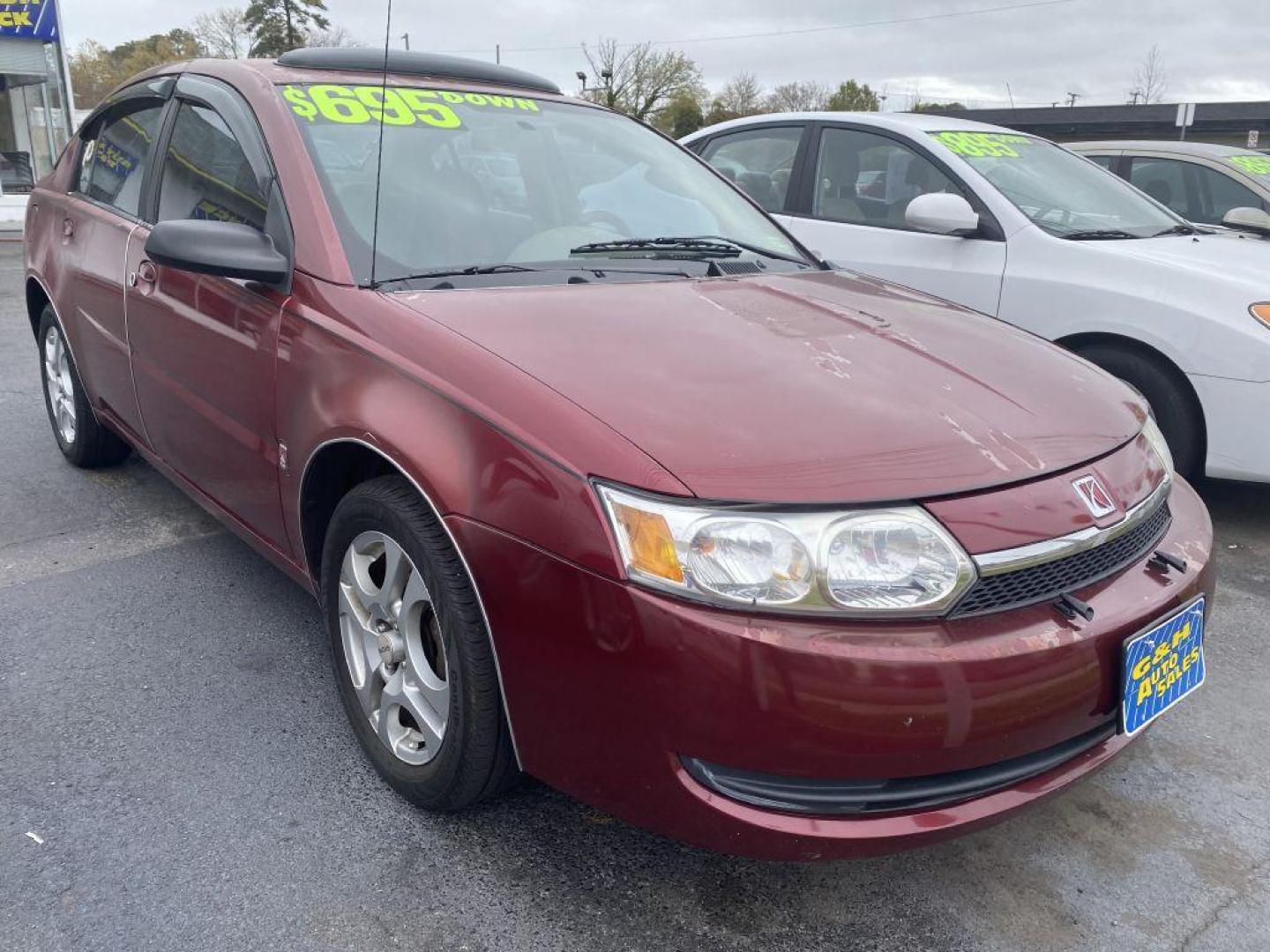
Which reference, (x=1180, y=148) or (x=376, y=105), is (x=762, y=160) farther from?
(x=1180, y=148)

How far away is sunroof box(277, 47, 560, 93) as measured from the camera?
2.96 metres

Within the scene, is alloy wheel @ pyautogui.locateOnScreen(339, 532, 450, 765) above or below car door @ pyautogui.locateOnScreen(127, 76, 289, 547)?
below

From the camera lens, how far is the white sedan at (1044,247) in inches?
147

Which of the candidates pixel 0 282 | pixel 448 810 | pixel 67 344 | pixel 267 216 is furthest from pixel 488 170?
pixel 0 282

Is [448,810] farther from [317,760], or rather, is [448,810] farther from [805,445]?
[805,445]

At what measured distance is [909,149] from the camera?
4.76 metres

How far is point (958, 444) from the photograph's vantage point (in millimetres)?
1836

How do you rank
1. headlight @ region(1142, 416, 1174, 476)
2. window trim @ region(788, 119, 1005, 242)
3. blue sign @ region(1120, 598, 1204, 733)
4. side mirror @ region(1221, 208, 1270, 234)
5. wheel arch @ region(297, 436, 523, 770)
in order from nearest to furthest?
blue sign @ region(1120, 598, 1204, 733), wheel arch @ region(297, 436, 523, 770), headlight @ region(1142, 416, 1174, 476), window trim @ region(788, 119, 1005, 242), side mirror @ region(1221, 208, 1270, 234)

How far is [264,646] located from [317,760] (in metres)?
0.63

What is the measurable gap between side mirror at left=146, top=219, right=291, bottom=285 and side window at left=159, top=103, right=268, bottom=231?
193mm

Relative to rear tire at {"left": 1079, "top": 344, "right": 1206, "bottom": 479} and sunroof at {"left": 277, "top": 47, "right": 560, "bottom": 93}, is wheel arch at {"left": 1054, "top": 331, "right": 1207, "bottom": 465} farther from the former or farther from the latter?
sunroof at {"left": 277, "top": 47, "right": 560, "bottom": 93}

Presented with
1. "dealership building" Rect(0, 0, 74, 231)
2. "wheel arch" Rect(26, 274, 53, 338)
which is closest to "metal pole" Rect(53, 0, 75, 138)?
"dealership building" Rect(0, 0, 74, 231)

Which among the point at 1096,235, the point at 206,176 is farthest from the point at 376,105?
the point at 1096,235

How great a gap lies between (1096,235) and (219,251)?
3.51 metres
